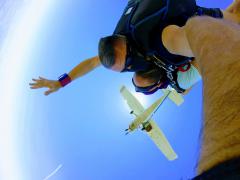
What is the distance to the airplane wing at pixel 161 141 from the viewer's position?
320 centimetres

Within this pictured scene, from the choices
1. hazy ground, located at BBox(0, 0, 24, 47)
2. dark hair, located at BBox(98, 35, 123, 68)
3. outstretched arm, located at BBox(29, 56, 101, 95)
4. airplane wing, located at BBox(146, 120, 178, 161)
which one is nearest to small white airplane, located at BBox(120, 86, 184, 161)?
airplane wing, located at BBox(146, 120, 178, 161)

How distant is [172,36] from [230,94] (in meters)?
0.83

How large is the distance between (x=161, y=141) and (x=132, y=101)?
467mm

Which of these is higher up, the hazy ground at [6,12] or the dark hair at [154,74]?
the hazy ground at [6,12]

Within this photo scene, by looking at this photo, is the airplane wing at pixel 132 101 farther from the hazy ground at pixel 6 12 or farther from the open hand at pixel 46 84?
the open hand at pixel 46 84

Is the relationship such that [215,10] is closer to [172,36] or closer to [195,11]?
[195,11]

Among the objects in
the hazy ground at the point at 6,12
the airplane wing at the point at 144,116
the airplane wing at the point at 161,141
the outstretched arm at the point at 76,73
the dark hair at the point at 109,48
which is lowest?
the airplane wing at the point at 161,141

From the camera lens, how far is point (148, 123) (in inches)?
124

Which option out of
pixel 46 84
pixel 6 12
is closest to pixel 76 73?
pixel 46 84

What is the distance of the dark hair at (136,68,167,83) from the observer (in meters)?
1.46

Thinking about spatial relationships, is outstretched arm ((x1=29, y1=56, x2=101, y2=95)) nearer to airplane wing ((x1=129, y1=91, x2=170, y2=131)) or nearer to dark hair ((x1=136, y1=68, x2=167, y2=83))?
dark hair ((x1=136, y1=68, x2=167, y2=83))

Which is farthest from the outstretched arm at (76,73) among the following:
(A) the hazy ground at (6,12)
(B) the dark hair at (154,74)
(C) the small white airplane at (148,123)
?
(C) the small white airplane at (148,123)

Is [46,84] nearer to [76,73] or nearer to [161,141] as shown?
[76,73]

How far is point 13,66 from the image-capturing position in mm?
3959
